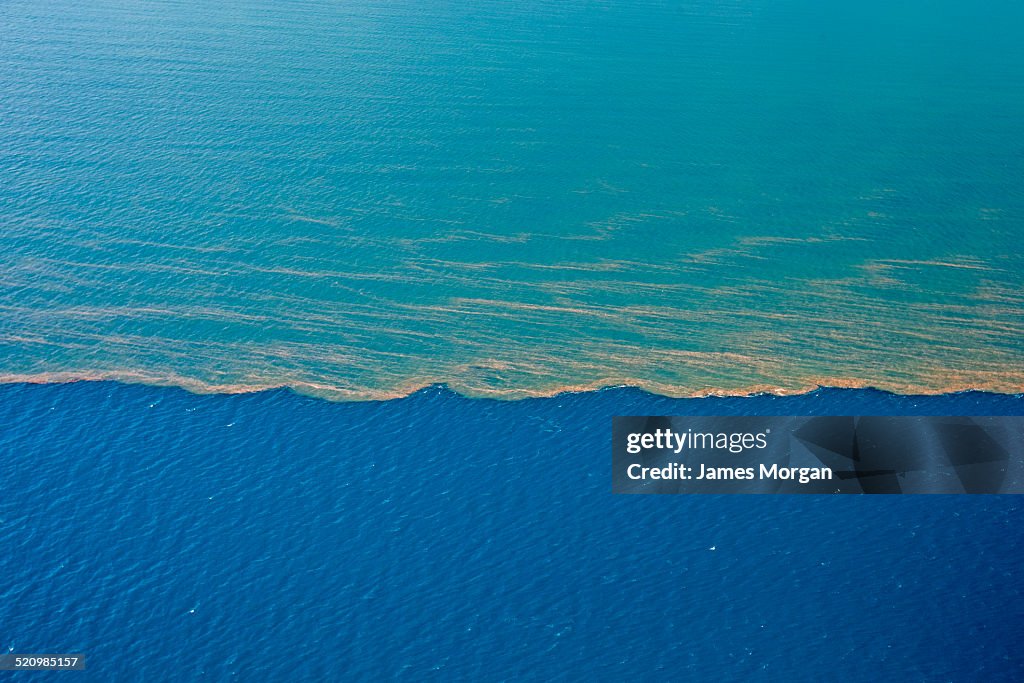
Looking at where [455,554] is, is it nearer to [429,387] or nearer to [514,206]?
[429,387]

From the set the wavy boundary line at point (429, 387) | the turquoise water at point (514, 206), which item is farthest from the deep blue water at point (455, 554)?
the turquoise water at point (514, 206)

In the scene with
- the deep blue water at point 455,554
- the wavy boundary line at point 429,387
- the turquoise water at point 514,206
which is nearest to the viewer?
the deep blue water at point 455,554

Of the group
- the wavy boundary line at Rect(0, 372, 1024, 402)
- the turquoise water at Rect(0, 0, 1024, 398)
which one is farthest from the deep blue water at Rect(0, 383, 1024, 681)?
the turquoise water at Rect(0, 0, 1024, 398)

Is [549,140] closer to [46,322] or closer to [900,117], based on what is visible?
[900,117]

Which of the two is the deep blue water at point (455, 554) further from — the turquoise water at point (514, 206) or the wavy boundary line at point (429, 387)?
the turquoise water at point (514, 206)

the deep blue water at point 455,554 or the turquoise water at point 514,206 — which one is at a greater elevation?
the turquoise water at point 514,206

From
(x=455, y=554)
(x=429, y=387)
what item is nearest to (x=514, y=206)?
(x=429, y=387)

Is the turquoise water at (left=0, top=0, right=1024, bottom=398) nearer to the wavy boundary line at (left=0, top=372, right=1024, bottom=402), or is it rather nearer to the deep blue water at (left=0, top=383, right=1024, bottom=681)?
the wavy boundary line at (left=0, top=372, right=1024, bottom=402)
